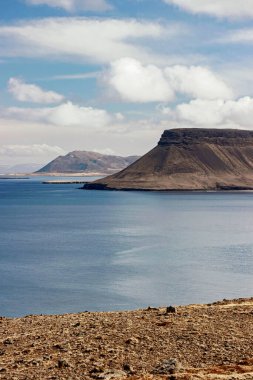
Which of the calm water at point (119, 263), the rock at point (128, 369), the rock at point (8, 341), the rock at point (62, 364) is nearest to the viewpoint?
the rock at point (128, 369)

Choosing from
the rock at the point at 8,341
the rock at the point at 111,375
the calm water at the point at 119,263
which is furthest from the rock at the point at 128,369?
the calm water at the point at 119,263

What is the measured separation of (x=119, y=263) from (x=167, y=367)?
183 ft

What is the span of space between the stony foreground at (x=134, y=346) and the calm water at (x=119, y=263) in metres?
25.0

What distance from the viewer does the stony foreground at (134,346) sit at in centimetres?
1538

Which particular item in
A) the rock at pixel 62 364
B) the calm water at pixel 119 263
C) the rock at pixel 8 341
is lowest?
the calm water at pixel 119 263

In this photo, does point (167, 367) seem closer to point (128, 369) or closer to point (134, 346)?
point (128, 369)

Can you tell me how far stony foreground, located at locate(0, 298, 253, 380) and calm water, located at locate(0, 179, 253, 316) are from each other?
81.9 feet

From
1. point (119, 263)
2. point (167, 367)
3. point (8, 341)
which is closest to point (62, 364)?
point (167, 367)

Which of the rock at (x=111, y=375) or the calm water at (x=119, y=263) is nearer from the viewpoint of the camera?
the rock at (x=111, y=375)

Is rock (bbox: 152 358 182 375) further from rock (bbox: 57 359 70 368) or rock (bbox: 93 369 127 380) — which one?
rock (bbox: 57 359 70 368)

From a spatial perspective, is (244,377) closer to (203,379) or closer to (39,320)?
(203,379)

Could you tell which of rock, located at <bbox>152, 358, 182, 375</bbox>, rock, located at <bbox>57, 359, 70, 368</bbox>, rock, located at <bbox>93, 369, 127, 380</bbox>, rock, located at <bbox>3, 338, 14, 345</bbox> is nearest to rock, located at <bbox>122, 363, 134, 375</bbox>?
rock, located at <bbox>93, 369, 127, 380</bbox>

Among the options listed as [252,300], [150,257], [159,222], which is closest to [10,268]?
[150,257]

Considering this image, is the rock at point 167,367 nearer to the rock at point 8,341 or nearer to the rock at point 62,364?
the rock at point 62,364
